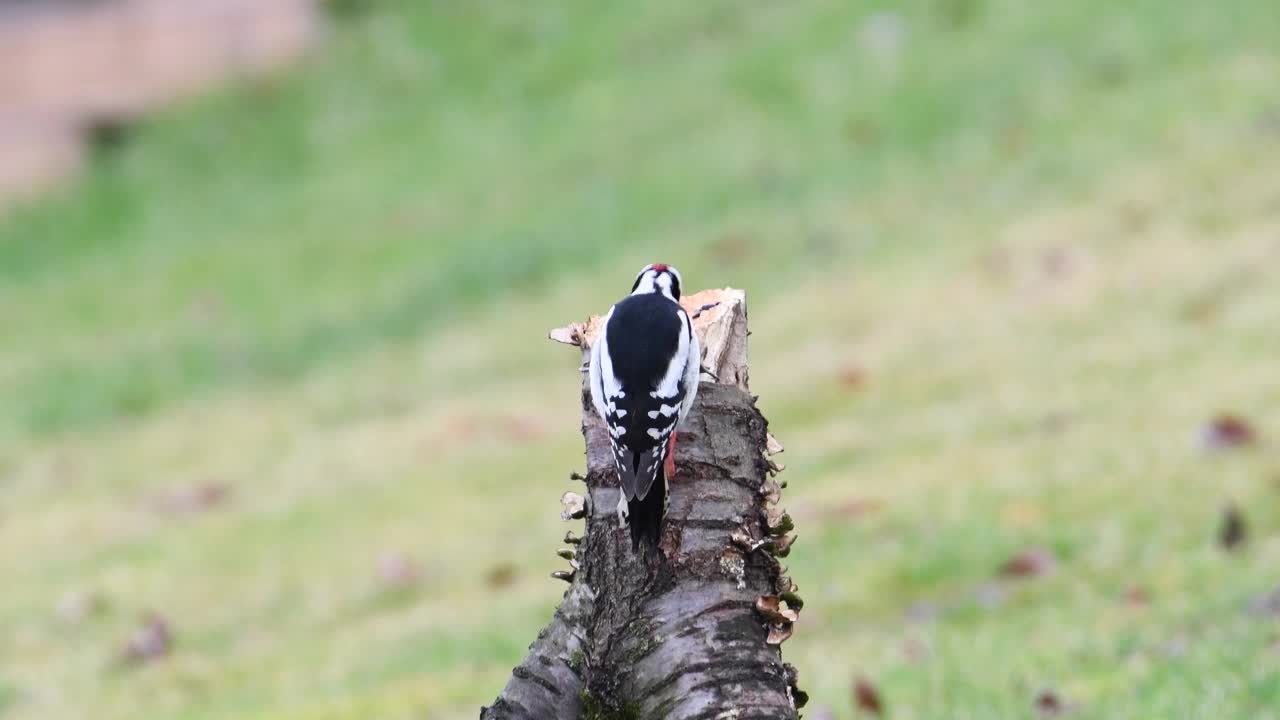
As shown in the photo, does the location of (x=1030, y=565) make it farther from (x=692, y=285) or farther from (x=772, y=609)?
(x=692, y=285)

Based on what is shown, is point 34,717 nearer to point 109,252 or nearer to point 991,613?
point 991,613

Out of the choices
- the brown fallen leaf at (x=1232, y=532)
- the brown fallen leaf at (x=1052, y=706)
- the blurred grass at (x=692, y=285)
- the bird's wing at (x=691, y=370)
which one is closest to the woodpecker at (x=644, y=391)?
the bird's wing at (x=691, y=370)

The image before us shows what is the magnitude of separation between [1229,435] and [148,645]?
6726mm

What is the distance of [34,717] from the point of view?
10.2 metres

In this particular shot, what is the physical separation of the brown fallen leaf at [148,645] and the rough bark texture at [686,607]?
21.5 feet

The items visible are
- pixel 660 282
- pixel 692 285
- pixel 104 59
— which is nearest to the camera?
pixel 660 282

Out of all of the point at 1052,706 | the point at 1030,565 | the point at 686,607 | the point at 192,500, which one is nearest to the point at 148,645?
the point at 192,500

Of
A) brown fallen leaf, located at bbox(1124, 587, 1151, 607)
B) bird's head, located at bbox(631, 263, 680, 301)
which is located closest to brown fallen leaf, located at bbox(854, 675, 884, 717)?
brown fallen leaf, located at bbox(1124, 587, 1151, 607)

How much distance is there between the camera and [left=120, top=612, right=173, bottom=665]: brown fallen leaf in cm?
1115

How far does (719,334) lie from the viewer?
5.64 m

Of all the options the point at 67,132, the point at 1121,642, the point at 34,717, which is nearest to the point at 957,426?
the point at 1121,642

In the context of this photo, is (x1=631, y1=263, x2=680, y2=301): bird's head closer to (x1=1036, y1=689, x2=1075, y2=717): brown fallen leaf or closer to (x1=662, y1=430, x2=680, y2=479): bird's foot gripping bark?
(x1=662, y1=430, x2=680, y2=479): bird's foot gripping bark

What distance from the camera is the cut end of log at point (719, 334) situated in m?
5.56

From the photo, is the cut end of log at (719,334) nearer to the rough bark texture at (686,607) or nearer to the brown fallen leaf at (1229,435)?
the rough bark texture at (686,607)
